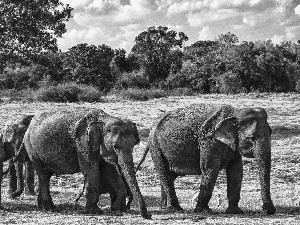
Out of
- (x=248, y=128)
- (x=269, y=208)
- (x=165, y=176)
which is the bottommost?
(x=269, y=208)

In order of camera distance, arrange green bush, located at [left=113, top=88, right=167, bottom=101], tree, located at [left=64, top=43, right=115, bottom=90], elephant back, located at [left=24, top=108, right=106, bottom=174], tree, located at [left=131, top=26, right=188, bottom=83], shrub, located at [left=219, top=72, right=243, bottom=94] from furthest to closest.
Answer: tree, located at [left=131, top=26, right=188, bottom=83], tree, located at [left=64, top=43, right=115, bottom=90], shrub, located at [left=219, top=72, right=243, bottom=94], green bush, located at [left=113, top=88, right=167, bottom=101], elephant back, located at [left=24, top=108, right=106, bottom=174]

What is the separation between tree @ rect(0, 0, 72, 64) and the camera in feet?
64.3

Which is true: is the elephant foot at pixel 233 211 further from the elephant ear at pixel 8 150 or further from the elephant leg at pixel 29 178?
the elephant leg at pixel 29 178

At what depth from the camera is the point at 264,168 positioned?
8180 millimetres

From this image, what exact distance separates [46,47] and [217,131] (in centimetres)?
1287

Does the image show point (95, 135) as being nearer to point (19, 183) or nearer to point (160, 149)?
point (160, 149)

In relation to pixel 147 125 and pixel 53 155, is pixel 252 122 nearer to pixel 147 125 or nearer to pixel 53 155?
pixel 53 155

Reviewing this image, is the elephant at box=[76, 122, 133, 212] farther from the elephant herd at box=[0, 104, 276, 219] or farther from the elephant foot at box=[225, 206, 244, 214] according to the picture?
the elephant foot at box=[225, 206, 244, 214]

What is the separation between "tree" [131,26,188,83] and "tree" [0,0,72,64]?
3354cm

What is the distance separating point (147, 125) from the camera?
21938 mm

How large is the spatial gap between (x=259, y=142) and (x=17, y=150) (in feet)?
16.1

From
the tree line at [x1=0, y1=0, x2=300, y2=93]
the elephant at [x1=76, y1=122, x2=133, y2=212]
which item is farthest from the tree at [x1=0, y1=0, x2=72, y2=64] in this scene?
the tree line at [x1=0, y1=0, x2=300, y2=93]

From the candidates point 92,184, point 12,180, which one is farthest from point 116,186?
point 12,180

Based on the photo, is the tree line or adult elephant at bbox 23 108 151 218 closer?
adult elephant at bbox 23 108 151 218
